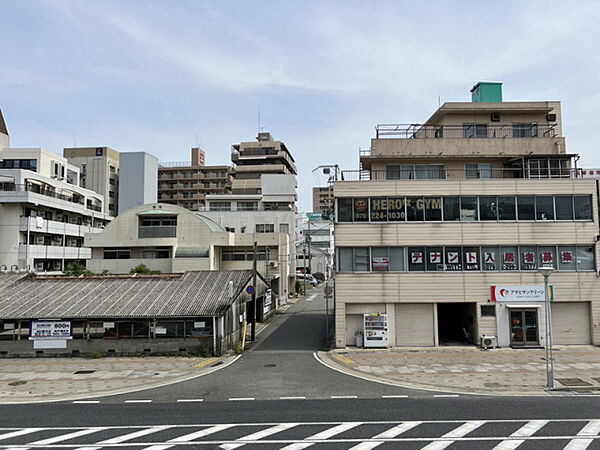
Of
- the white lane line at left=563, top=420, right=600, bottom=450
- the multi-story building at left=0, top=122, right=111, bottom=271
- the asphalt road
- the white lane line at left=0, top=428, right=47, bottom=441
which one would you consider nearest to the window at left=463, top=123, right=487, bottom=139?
the asphalt road

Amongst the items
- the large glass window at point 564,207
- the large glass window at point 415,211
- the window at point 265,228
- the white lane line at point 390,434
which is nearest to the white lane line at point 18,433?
the white lane line at point 390,434

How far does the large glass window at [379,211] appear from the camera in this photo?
29.0m

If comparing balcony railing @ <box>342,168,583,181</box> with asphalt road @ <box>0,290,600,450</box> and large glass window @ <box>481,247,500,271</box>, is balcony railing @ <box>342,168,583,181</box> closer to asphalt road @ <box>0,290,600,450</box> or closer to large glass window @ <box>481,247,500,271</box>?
large glass window @ <box>481,247,500,271</box>

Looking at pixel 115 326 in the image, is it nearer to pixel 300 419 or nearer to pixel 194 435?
pixel 194 435

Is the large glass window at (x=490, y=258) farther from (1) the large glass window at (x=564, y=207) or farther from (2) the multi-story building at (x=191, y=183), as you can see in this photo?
(2) the multi-story building at (x=191, y=183)

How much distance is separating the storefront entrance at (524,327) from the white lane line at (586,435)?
1422 cm

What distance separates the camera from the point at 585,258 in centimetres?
2850

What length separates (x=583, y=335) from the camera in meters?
28.2

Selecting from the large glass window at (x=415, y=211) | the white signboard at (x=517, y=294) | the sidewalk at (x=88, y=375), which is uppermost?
the large glass window at (x=415, y=211)

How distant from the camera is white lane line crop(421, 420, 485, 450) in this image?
12265 millimetres

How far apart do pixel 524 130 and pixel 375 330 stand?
18.9 m

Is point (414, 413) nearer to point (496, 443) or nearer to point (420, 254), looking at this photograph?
point (496, 443)

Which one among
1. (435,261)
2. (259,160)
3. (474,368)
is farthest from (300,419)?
(259,160)

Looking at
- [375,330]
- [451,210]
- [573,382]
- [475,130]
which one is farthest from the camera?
[475,130]
